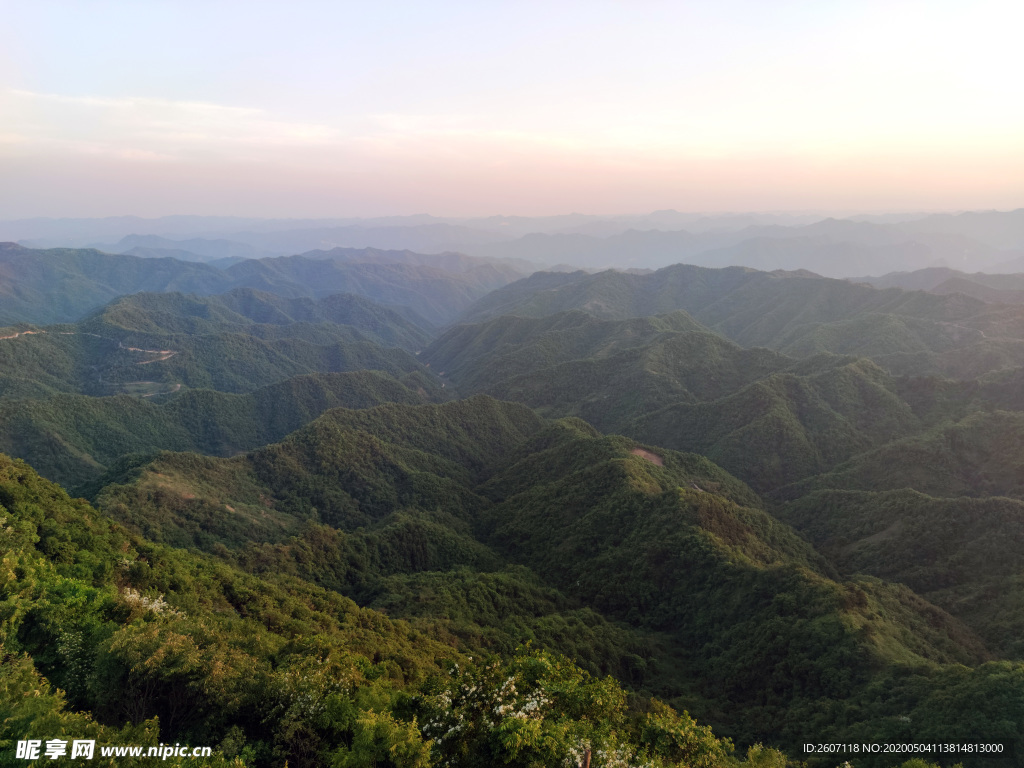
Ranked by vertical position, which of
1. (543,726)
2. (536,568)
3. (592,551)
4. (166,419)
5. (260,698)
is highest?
(260,698)

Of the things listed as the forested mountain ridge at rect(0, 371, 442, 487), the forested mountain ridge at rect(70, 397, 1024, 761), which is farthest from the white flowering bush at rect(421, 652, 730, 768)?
the forested mountain ridge at rect(0, 371, 442, 487)

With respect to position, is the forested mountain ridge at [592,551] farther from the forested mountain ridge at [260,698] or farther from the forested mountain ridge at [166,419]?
the forested mountain ridge at [166,419]

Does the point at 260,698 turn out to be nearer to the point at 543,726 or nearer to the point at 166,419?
the point at 543,726

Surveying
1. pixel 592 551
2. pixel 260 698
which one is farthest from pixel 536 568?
pixel 260 698

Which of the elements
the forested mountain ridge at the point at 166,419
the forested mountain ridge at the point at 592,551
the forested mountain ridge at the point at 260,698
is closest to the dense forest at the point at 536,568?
the forested mountain ridge at the point at 260,698

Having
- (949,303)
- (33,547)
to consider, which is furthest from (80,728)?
(949,303)

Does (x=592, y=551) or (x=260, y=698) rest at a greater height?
(x=260, y=698)

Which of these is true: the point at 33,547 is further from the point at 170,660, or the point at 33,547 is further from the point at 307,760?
the point at 307,760

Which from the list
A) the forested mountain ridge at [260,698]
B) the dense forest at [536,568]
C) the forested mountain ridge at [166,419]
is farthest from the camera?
the forested mountain ridge at [166,419]
